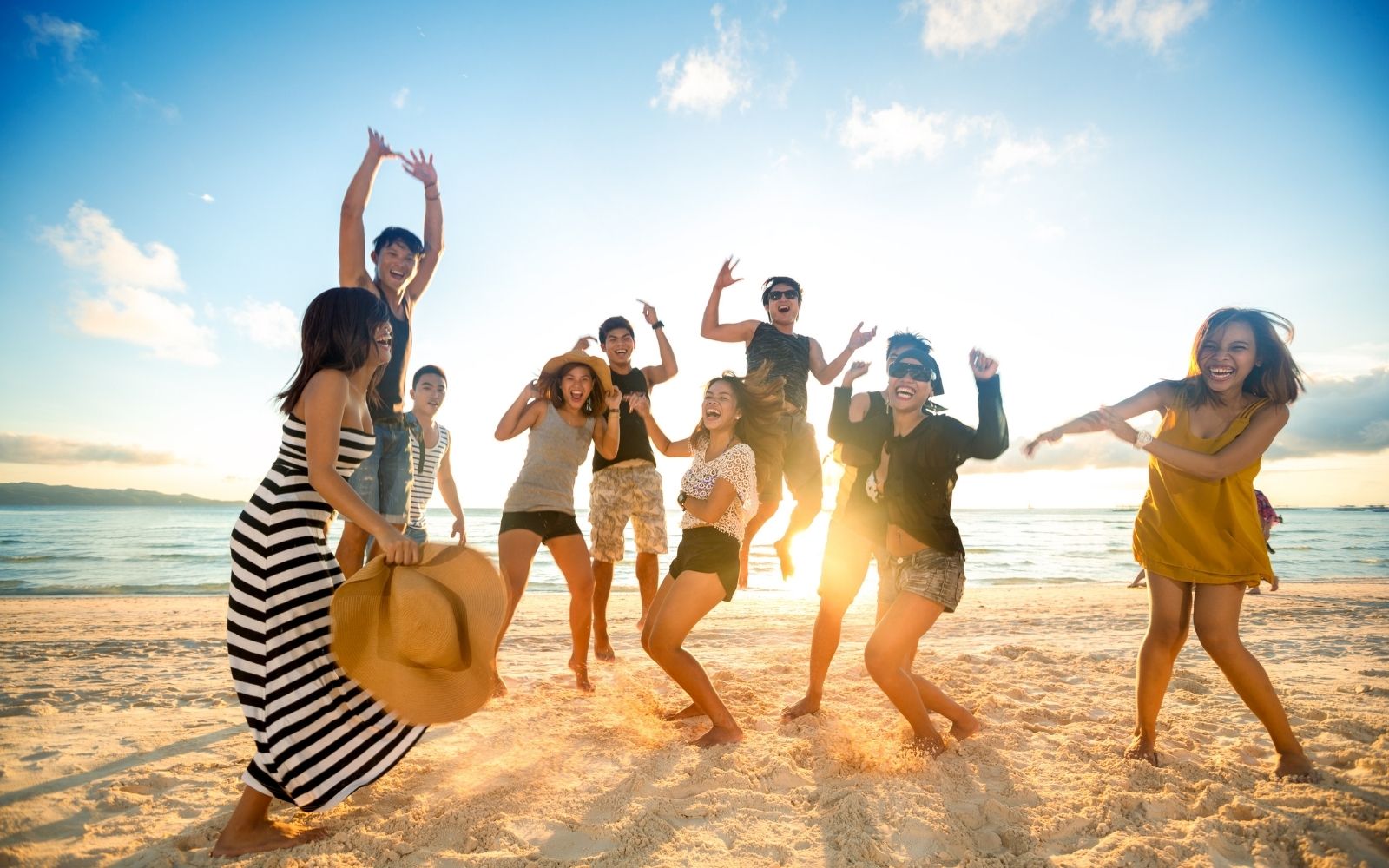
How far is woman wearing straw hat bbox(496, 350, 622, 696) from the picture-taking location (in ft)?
16.6

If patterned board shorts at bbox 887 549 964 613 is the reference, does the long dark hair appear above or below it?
above

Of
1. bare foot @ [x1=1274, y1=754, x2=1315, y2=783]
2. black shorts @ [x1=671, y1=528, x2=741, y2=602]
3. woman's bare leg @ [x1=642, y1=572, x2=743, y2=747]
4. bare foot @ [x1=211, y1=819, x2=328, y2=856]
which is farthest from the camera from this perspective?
black shorts @ [x1=671, y1=528, x2=741, y2=602]

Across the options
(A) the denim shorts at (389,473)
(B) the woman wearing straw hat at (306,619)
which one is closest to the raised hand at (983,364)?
(B) the woman wearing straw hat at (306,619)

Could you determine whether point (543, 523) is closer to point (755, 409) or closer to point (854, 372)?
point (755, 409)

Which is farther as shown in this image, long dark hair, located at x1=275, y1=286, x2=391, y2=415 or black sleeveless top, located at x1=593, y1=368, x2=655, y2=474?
black sleeveless top, located at x1=593, y1=368, x2=655, y2=474

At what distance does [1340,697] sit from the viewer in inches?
200

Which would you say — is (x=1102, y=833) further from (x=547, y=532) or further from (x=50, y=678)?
(x=50, y=678)

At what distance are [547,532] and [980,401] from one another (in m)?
3.27

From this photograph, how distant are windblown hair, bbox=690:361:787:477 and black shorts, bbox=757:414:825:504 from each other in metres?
0.61

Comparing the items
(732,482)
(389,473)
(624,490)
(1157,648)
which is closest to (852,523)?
(732,482)

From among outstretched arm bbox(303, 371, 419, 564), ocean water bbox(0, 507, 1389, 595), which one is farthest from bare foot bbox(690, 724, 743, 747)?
ocean water bbox(0, 507, 1389, 595)

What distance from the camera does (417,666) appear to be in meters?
2.77

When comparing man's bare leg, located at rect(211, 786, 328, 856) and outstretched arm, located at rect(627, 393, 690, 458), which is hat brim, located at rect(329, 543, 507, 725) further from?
outstretched arm, located at rect(627, 393, 690, 458)

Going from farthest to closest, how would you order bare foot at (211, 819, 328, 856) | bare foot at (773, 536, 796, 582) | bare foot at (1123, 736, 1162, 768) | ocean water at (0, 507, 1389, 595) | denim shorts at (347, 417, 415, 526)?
1. ocean water at (0, 507, 1389, 595)
2. bare foot at (773, 536, 796, 582)
3. denim shorts at (347, 417, 415, 526)
4. bare foot at (1123, 736, 1162, 768)
5. bare foot at (211, 819, 328, 856)
